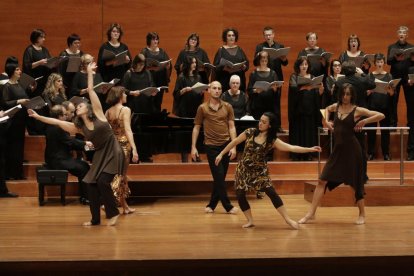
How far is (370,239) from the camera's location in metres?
5.81

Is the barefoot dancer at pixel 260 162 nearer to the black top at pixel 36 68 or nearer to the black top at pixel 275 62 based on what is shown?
the black top at pixel 275 62

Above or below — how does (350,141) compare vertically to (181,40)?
below

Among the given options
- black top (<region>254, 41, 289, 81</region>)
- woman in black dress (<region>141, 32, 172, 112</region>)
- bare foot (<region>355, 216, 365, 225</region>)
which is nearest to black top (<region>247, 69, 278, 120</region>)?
black top (<region>254, 41, 289, 81</region>)

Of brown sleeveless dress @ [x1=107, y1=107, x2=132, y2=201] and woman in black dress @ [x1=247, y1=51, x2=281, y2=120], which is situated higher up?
woman in black dress @ [x1=247, y1=51, x2=281, y2=120]

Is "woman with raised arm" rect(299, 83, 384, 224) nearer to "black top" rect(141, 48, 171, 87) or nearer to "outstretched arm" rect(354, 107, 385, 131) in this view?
"outstretched arm" rect(354, 107, 385, 131)

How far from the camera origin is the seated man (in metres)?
7.97

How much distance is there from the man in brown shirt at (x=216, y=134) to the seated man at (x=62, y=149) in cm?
129

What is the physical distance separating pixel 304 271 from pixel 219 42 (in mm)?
7259

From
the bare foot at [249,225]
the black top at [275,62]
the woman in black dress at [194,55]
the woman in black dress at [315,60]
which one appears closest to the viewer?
the bare foot at [249,225]

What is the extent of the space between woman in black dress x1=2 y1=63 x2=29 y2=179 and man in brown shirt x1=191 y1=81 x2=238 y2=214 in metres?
2.32

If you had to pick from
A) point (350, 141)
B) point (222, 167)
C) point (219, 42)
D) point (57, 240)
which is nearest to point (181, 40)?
point (219, 42)

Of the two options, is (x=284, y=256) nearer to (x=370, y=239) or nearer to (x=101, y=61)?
(x=370, y=239)

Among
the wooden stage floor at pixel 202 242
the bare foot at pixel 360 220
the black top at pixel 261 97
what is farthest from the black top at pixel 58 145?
the bare foot at pixel 360 220

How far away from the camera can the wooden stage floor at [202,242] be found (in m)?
4.96
